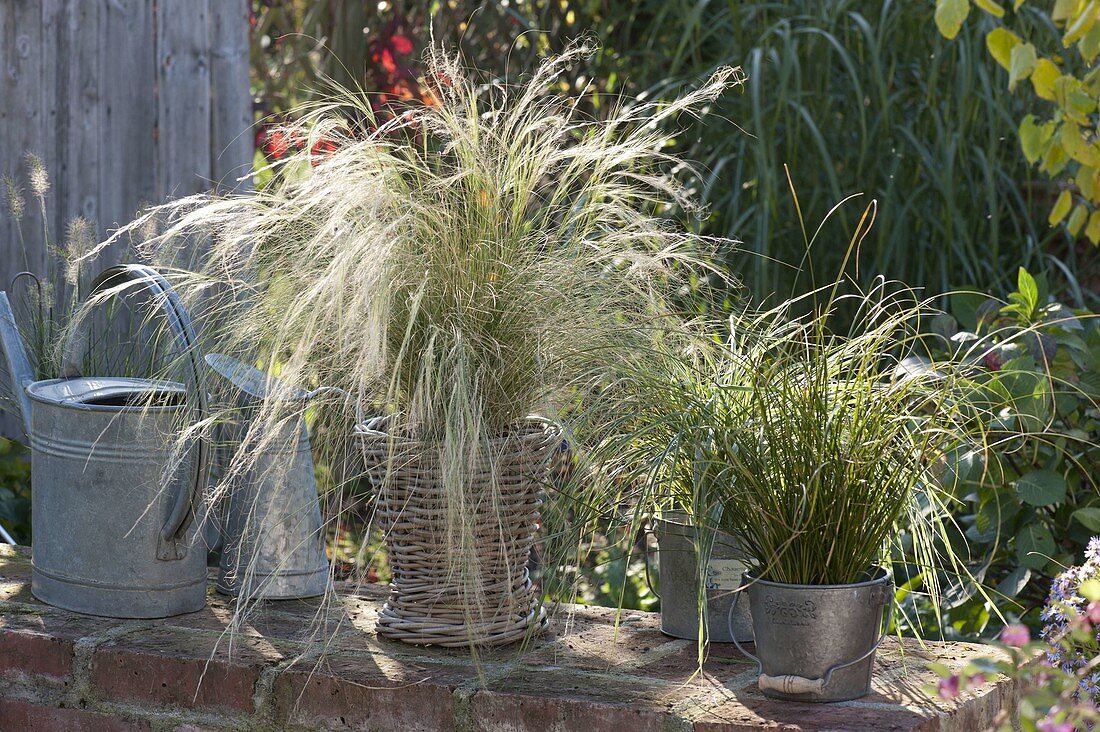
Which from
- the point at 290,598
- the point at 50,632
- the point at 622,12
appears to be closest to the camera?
the point at 50,632

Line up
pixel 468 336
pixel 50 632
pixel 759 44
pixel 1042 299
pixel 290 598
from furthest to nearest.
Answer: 1. pixel 759 44
2. pixel 1042 299
3. pixel 290 598
4. pixel 50 632
5. pixel 468 336

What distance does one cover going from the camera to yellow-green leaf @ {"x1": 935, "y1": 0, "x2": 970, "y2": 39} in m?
1.97

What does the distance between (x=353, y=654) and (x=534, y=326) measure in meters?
0.53

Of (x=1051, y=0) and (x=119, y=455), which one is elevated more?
(x=1051, y=0)

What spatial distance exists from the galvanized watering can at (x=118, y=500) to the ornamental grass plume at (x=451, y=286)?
19 cm

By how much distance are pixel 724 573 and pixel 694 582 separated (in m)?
0.06

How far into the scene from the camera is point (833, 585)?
1497 mm

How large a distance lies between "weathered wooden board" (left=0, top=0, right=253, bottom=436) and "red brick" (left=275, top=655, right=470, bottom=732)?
1.63m

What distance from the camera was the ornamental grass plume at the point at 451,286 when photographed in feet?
5.16

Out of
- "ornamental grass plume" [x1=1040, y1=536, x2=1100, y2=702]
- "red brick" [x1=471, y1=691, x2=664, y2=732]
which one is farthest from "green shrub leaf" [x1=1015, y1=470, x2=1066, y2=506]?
"red brick" [x1=471, y1=691, x2=664, y2=732]

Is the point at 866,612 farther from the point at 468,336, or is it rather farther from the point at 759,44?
the point at 759,44

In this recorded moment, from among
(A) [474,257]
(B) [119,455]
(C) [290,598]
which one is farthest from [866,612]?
(B) [119,455]

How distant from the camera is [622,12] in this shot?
3.90 metres

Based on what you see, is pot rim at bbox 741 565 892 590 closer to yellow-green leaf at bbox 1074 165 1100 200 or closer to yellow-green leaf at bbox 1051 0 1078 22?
yellow-green leaf at bbox 1051 0 1078 22
